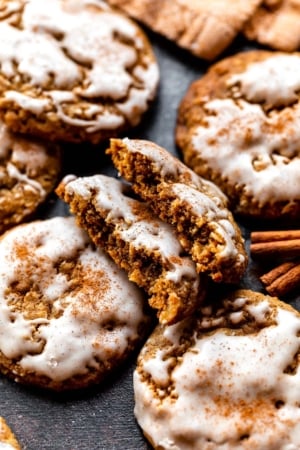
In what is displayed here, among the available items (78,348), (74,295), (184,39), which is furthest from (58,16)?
(78,348)

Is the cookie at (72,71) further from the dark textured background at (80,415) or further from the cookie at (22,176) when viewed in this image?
the dark textured background at (80,415)

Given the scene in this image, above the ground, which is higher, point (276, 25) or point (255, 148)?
point (276, 25)

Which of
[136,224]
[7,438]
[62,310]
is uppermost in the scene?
[136,224]

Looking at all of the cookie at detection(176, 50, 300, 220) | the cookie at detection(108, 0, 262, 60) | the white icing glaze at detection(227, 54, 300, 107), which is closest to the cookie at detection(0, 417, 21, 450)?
the cookie at detection(176, 50, 300, 220)

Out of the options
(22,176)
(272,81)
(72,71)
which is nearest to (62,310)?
(22,176)

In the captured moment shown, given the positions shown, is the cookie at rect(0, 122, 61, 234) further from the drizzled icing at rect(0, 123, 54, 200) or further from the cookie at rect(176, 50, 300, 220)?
the cookie at rect(176, 50, 300, 220)

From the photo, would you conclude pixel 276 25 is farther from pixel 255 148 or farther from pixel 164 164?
pixel 164 164

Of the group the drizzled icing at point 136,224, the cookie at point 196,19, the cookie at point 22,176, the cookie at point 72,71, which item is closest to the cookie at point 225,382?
the drizzled icing at point 136,224
